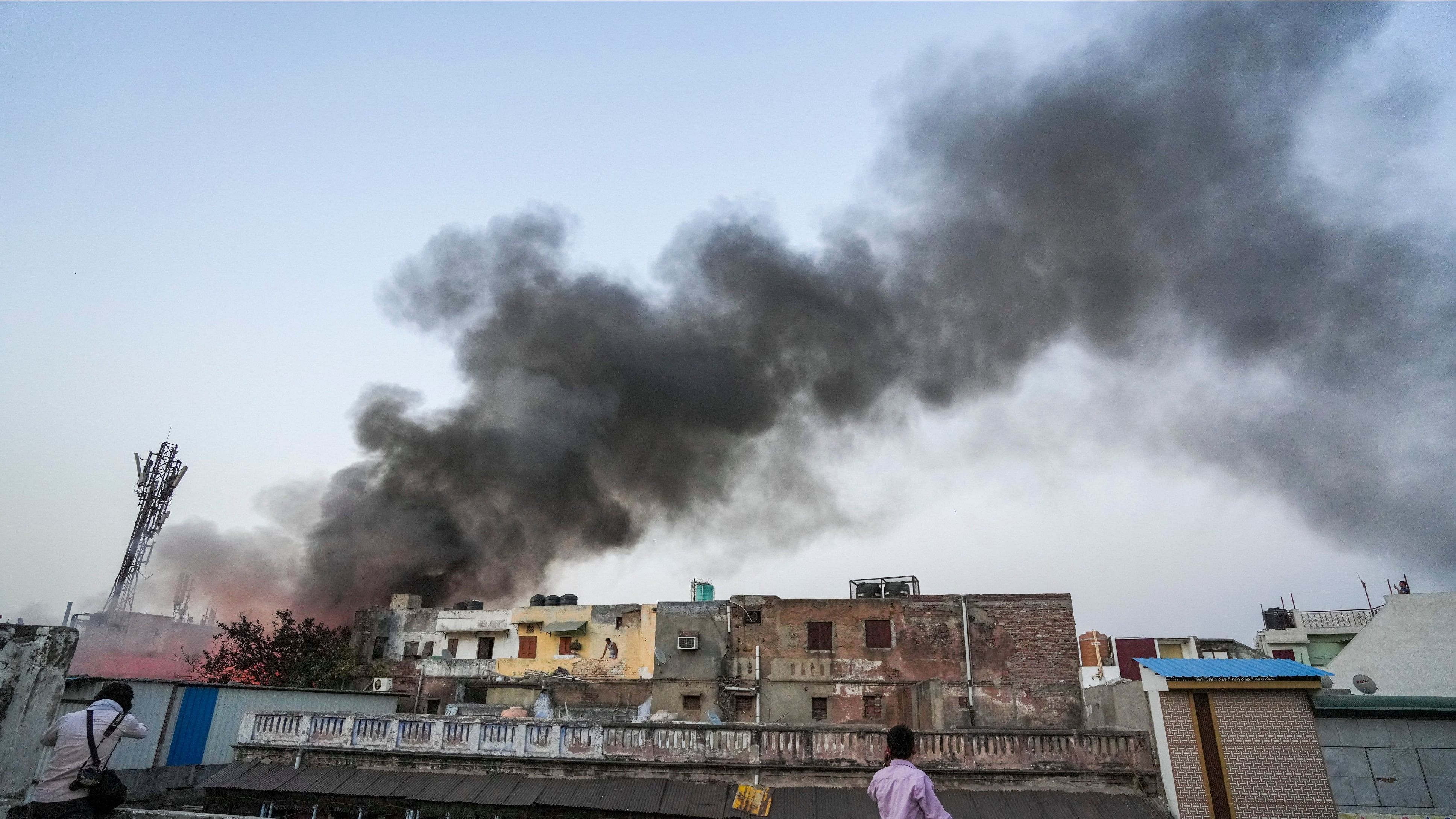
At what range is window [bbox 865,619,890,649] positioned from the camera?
105 ft

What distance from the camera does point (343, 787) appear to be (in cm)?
2073

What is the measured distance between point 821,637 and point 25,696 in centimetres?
2880

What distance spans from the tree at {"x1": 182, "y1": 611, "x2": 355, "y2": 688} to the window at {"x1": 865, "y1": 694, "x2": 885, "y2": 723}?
78.3ft

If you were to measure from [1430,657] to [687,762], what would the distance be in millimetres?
18646

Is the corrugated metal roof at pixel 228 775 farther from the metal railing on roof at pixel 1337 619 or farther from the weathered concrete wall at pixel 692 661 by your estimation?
the metal railing on roof at pixel 1337 619

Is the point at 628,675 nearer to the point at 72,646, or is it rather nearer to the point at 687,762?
the point at 687,762

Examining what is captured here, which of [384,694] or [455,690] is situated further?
[455,690]

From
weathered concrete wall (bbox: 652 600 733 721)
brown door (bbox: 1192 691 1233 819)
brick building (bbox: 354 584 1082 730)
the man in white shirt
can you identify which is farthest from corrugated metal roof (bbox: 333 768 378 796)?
brown door (bbox: 1192 691 1233 819)

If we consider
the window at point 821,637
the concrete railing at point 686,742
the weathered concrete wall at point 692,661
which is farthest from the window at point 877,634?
the concrete railing at point 686,742

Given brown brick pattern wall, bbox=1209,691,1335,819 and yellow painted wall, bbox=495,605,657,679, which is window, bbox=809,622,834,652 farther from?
brown brick pattern wall, bbox=1209,691,1335,819

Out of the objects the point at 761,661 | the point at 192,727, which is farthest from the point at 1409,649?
the point at 192,727

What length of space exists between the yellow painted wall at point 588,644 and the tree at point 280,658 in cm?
787

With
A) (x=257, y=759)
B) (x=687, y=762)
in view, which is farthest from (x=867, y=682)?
(x=257, y=759)

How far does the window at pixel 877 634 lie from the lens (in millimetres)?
31969
